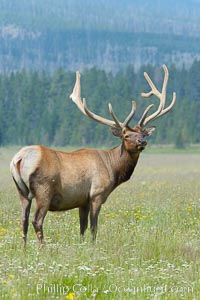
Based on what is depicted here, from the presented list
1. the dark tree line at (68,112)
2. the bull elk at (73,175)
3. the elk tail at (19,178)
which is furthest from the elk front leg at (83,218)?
the dark tree line at (68,112)

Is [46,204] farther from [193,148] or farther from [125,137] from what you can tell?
[193,148]

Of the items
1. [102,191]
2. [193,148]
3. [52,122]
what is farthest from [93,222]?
[52,122]

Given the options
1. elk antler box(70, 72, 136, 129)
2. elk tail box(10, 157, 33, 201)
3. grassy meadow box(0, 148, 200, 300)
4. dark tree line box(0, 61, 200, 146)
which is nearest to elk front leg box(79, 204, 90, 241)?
grassy meadow box(0, 148, 200, 300)

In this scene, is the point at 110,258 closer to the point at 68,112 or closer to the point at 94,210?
the point at 94,210

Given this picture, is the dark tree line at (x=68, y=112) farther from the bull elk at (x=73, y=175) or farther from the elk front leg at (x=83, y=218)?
the elk front leg at (x=83, y=218)

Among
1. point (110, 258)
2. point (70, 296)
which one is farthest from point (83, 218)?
point (70, 296)

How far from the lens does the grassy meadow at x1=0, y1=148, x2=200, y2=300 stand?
22.8ft

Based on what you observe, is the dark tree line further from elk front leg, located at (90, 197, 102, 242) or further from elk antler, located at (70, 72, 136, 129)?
elk front leg, located at (90, 197, 102, 242)

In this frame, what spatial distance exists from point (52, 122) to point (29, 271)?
7259 centimetres

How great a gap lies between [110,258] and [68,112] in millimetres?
70974

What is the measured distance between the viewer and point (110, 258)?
27.8 feet

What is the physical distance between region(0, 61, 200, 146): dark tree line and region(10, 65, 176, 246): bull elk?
197 ft

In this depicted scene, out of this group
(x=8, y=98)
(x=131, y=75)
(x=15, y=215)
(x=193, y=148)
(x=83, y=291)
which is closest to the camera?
(x=83, y=291)

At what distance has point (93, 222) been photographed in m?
10.1
